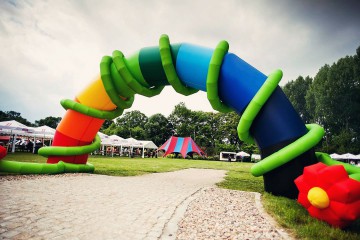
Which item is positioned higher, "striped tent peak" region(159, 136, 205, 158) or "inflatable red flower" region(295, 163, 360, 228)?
"striped tent peak" region(159, 136, 205, 158)

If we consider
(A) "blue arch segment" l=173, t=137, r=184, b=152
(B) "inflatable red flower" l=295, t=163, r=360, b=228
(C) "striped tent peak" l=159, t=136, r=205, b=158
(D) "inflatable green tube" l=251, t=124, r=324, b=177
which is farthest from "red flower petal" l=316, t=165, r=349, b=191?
(A) "blue arch segment" l=173, t=137, r=184, b=152

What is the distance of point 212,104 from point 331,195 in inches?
145

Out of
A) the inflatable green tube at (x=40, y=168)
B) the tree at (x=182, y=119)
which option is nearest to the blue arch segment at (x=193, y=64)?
the inflatable green tube at (x=40, y=168)

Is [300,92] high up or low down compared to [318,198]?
up

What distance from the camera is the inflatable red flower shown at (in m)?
3.24

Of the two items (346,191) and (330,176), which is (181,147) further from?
(346,191)

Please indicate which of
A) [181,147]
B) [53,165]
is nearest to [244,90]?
[53,165]

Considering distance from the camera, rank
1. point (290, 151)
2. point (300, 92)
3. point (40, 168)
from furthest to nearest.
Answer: point (300, 92) → point (40, 168) → point (290, 151)

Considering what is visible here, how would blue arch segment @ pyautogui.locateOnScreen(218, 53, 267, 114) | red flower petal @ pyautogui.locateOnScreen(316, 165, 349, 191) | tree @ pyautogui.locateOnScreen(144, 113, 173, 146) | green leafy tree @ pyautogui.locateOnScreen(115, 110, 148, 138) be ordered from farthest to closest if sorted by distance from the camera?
green leafy tree @ pyautogui.locateOnScreen(115, 110, 148, 138) < tree @ pyautogui.locateOnScreen(144, 113, 173, 146) < blue arch segment @ pyautogui.locateOnScreen(218, 53, 267, 114) < red flower petal @ pyautogui.locateOnScreen(316, 165, 349, 191)

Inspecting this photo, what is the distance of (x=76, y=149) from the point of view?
868cm

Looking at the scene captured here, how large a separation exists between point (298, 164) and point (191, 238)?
315 cm

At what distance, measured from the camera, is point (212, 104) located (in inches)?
256

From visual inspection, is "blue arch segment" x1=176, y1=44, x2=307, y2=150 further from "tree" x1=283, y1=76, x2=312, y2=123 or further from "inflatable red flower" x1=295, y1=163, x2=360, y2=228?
"tree" x1=283, y1=76, x2=312, y2=123

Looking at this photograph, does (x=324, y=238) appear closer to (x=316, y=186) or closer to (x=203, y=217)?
(x=316, y=186)
